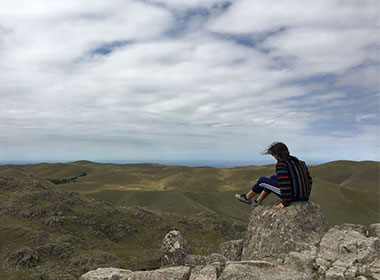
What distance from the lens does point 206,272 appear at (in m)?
11.2

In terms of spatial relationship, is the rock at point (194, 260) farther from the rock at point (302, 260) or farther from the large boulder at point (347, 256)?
the large boulder at point (347, 256)

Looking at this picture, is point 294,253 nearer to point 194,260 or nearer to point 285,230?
point 285,230

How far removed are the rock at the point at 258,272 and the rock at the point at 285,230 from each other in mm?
1950

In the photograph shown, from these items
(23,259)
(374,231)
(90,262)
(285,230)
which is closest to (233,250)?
(285,230)

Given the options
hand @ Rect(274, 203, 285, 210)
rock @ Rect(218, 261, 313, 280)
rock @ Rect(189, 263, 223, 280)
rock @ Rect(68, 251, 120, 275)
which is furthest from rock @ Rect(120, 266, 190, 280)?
rock @ Rect(68, 251, 120, 275)

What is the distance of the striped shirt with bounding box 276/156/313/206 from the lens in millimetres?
14195

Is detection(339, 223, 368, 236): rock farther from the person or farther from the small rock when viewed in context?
the small rock

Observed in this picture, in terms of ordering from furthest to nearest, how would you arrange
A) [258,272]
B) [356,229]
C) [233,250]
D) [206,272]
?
[233,250] < [356,229] < [206,272] < [258,272]

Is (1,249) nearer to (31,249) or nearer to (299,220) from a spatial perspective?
(31,249)

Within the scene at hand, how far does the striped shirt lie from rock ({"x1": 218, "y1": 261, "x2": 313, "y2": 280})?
159 inches

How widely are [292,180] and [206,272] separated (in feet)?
21.0

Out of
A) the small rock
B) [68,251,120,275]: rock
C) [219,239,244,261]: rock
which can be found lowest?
[68,251,120,275]: rock

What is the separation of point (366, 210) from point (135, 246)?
109037 millimetres

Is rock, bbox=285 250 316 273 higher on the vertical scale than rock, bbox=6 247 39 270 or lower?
higher
